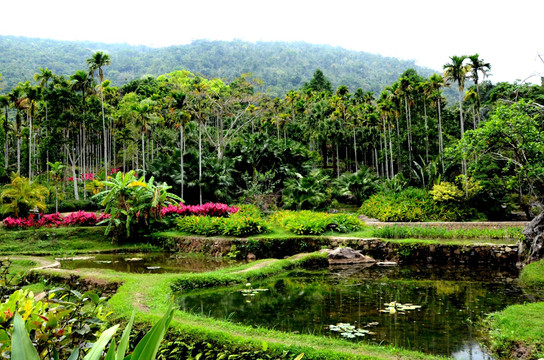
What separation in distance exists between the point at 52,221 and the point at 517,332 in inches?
648

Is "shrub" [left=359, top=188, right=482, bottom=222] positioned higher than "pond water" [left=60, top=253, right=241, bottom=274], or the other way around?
"shrub" [left=359, top=188, right=482, bottom=222]

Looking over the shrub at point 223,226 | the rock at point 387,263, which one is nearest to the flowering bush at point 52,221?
the shrub at point 223,226

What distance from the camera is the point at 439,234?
12.7m

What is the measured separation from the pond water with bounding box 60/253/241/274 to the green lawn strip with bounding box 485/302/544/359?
7097 mm

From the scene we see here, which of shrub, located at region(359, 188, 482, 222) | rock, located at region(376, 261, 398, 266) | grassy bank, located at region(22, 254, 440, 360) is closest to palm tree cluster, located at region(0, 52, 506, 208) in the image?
shrub, located at region(359, 188, 482, 222)

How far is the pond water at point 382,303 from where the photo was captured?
532 centimetres

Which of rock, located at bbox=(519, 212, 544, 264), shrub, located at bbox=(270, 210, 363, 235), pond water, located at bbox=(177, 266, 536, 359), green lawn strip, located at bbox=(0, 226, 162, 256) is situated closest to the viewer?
pond water, located at bbox=(177, 266, 536, 359)

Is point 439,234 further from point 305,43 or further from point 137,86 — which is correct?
point 305,43

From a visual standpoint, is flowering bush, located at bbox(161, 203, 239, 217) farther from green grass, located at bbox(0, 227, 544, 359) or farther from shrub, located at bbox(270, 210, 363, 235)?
green grass, located at bbox(0, 227, 544, 359)

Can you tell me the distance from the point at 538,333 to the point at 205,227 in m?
11.0

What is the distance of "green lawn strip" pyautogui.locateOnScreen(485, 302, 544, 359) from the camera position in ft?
15.5

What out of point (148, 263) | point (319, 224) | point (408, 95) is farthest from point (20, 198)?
point (408, 95)

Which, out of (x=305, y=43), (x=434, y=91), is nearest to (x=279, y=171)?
(x=434, y=91)

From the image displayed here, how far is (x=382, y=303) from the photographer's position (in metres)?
6.86
